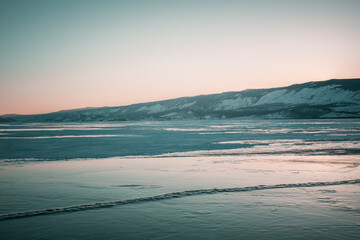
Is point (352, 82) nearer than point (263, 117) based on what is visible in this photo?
No

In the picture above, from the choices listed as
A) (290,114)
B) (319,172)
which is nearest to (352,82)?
(290,114)

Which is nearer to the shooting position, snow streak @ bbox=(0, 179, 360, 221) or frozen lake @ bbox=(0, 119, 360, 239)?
frozen lake @ bbox=(0, 119, 360, 239)

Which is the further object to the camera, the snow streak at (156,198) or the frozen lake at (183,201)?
the snow streak at (156,198)

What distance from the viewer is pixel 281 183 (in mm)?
8953

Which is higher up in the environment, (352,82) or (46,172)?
(352,82)

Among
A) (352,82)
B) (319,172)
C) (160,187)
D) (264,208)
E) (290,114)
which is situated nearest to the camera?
(264,208)

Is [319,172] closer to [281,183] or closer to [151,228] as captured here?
[281,183]

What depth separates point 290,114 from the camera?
125 m

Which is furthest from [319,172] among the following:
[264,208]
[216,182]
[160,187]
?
[160,187]

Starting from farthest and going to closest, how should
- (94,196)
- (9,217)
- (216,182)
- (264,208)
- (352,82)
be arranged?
(352,82)
(216,182)
(94,196)
(264,208)
(9,217)

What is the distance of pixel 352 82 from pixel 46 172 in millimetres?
194361

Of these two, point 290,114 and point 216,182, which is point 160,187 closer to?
point 216,182

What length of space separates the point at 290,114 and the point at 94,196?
129 meters

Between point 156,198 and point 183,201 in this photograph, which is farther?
point 156,198
